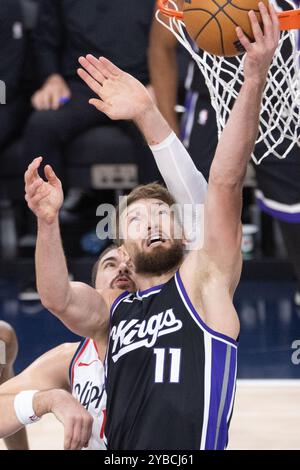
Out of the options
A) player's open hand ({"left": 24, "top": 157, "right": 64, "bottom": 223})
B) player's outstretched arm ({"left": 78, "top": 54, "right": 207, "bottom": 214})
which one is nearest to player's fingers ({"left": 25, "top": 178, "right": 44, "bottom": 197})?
player's open hand ({"left": 24, "top": 157, "right": 64, "bottom": 223})

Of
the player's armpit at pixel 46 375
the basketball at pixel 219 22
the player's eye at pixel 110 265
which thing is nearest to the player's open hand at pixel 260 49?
the basketball at pixel 219 22

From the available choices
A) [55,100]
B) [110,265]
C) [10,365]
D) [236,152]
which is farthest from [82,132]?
[236,152]

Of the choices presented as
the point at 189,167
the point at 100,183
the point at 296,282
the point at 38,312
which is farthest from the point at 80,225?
the point at 189,167

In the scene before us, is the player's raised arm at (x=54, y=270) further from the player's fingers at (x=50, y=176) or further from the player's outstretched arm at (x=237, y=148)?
the player's outstretched arm at (x=237, y=148)

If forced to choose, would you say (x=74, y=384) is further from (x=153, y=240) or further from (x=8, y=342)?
(x=153, y=240)

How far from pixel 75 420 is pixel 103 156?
3293 millimetres

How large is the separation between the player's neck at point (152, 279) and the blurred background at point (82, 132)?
2.27 metres

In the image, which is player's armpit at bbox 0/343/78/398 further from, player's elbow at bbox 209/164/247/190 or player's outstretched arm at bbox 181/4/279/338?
player's elbow at bbox 209/164/247/190

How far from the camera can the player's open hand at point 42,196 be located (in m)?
2.56

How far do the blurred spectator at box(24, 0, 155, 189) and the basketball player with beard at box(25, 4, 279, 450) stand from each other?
2876 mm

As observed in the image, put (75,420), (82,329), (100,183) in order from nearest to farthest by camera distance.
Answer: (75,420) → (82,329) → (100,183)

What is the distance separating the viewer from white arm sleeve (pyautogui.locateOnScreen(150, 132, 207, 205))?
287 centimetres
